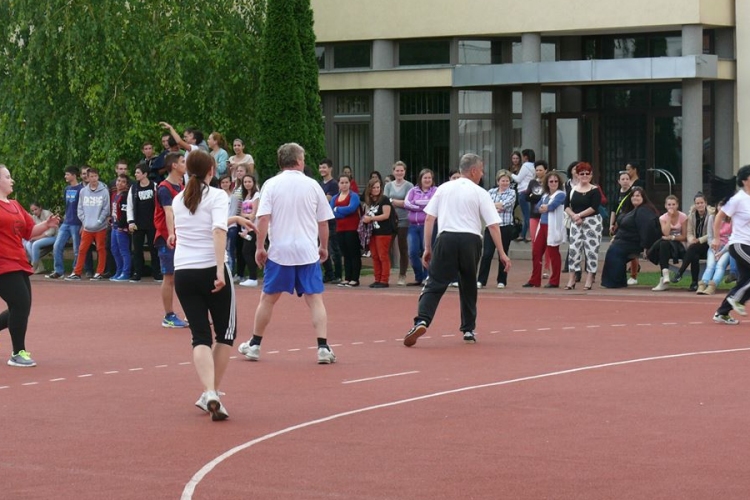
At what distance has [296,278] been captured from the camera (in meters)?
14.1

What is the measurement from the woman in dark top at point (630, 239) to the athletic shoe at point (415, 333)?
814 centimetres

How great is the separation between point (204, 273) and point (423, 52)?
2310 cm

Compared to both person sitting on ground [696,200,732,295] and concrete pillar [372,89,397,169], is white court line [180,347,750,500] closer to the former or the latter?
person sitting on ground [696,200,732,295]

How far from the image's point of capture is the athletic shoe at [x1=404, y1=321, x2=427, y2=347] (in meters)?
15.3

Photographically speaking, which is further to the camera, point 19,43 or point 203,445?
point 19,43

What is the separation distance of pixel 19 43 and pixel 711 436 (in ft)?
69.7

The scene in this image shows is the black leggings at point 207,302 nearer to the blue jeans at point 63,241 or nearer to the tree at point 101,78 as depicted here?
the blue jeans at point 63,241

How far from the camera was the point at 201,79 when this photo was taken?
29.5 meters

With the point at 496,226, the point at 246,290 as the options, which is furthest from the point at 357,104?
the point at 496,226

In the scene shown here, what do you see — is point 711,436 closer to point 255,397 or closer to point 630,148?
point 255,397

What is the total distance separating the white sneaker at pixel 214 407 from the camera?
1075 centimetres

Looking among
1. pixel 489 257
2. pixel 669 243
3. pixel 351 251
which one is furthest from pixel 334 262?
pixel 669 243

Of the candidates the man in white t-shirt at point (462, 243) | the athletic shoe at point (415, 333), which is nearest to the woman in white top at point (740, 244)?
the man in white t-shirt at point (462, 243)

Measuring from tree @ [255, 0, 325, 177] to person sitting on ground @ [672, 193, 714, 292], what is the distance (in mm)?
7075
